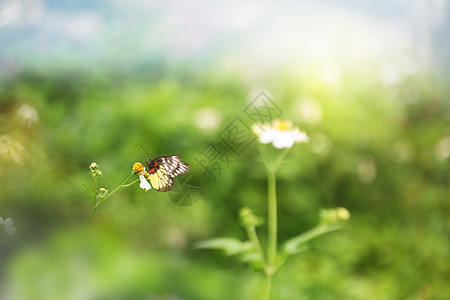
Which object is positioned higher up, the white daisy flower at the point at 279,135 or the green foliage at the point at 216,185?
the green foliage at the point at 216,185

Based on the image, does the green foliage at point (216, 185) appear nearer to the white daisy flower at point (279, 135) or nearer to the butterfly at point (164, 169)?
the white daisy flower at point (279, 135)

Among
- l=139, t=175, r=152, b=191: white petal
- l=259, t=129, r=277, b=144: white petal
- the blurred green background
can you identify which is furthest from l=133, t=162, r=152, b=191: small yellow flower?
the blurred green background

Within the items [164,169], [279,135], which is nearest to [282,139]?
[279,135]

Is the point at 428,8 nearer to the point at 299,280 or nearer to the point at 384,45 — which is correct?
the point at 384,45

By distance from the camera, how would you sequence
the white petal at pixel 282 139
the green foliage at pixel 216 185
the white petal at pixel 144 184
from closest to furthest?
the white petal at pixel 144 184 < the white petal at pixel 282 139 < the green foliage at pixel 216 185

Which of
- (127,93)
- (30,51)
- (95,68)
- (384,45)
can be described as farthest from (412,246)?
(30,51)

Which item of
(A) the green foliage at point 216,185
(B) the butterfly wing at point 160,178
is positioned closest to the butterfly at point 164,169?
(B) the butterfly wing at point 160,178
